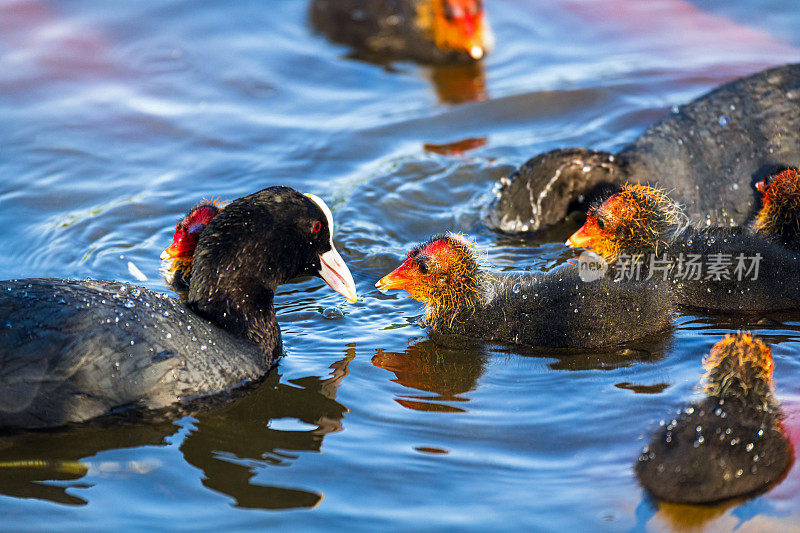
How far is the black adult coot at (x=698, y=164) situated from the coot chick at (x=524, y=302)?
1.21 m

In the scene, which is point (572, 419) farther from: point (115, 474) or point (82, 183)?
point (82, 183)

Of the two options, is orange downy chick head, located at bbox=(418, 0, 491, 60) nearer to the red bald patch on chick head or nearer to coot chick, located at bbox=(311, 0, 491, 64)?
coot chick, located at bbox=(311, 0, 491, 64)

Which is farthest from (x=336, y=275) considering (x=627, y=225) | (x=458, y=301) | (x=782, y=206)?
(x=782, y=206)

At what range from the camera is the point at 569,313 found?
4695mm

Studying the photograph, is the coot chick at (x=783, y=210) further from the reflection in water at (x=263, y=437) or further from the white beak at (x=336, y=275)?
the reflection in water at (x=263, y=437)

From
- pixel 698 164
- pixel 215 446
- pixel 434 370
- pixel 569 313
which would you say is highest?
pixel 698 164

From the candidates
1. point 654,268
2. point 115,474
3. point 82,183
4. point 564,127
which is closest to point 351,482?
point 115,474

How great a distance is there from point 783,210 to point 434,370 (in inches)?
86.4

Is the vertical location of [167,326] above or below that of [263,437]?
above

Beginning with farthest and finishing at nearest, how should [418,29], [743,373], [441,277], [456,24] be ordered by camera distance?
1. [418,29]
2. [456,24]
3. [441,277]
4. [743,373]

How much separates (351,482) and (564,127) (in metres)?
4.65

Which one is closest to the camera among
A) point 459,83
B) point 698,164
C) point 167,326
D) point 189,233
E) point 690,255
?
point 167,326

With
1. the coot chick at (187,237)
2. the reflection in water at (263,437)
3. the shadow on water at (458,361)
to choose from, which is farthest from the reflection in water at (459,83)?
the reflection in water at (263,437)

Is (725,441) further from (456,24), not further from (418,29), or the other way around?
(418,29)
